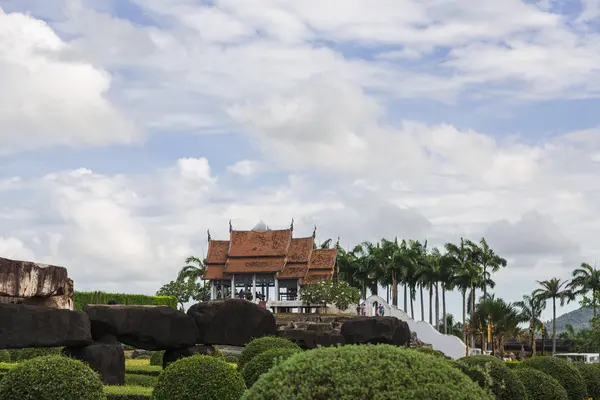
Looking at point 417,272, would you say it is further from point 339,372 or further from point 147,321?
point 339,372

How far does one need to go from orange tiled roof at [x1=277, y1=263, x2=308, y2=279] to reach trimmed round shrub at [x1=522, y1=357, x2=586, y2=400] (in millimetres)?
43499

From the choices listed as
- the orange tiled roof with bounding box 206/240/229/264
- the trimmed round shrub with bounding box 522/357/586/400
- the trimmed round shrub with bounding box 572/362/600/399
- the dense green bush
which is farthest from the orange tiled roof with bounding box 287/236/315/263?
the trimmed round shrub with bounding box 522/357/586/400

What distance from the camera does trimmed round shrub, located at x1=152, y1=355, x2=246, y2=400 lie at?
57.0 ft

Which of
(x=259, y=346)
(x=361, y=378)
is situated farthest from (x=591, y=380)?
(x=361, y=378)

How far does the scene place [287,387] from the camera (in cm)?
886

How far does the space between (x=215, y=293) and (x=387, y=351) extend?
65095mm

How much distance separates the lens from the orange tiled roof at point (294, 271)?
69562 mm

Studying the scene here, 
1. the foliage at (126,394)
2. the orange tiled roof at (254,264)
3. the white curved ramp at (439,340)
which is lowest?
the white curved ramp at (439,340)

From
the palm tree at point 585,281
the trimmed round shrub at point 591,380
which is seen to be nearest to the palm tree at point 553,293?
the palm tree at point 585,281

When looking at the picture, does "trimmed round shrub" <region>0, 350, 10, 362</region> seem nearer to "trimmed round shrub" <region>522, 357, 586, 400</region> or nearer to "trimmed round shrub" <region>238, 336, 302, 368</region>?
"trimmed round shrub" <region>238, 336, 302, 368</region>

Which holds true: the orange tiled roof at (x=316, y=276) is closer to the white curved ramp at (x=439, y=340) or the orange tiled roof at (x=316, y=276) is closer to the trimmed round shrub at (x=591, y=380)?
the white curved ramp at (x=439, y=340)

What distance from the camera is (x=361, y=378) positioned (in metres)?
8.85

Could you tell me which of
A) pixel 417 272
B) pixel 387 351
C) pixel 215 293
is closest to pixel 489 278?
pixel 417 272

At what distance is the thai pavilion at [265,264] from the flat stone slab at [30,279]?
46.1 meters
